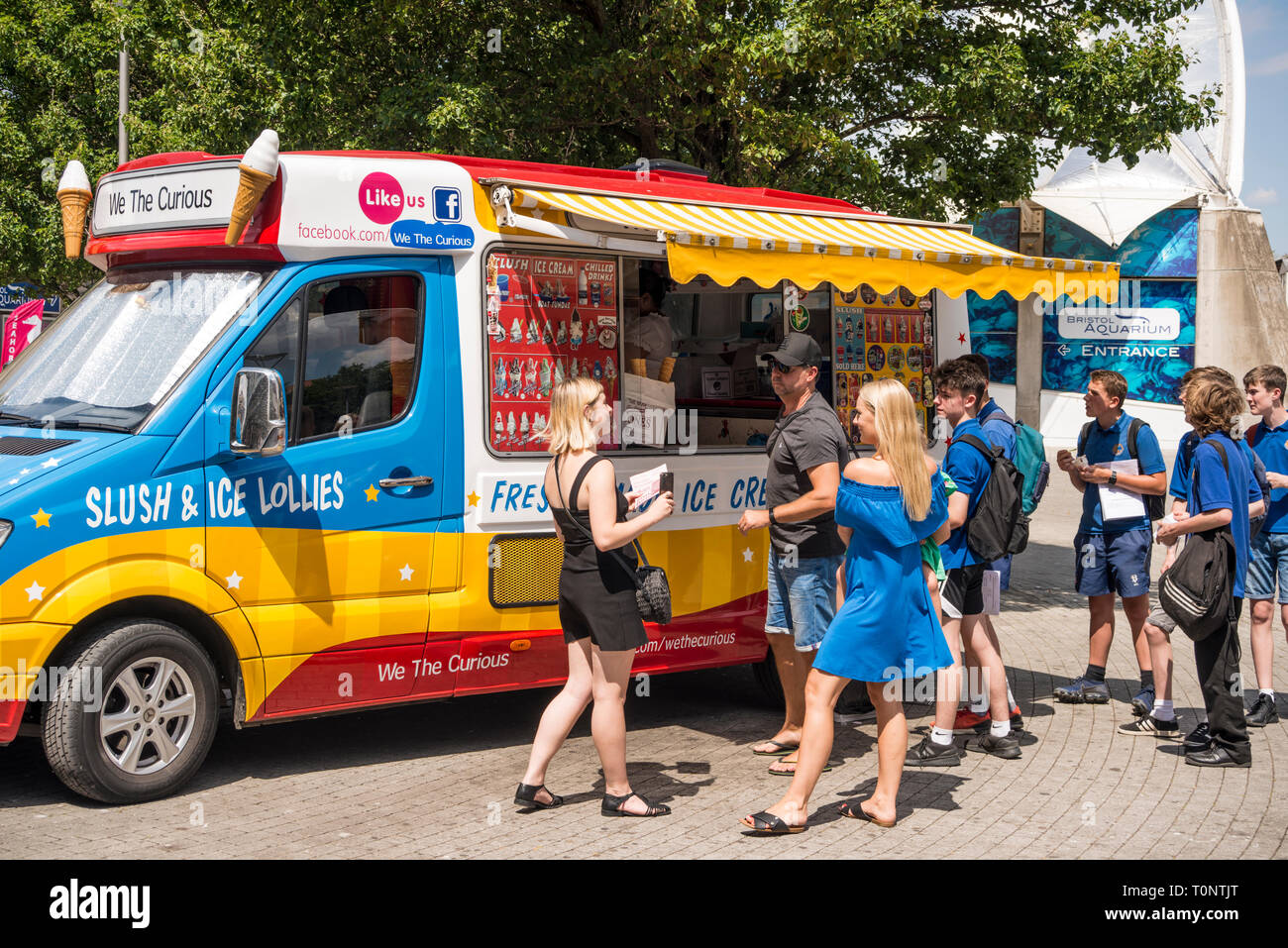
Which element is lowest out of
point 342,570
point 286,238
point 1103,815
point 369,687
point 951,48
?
point 1103,815

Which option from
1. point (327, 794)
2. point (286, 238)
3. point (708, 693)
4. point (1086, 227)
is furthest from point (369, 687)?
point (1086, 227)

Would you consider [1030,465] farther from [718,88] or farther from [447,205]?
[718,88]

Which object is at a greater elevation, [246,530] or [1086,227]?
[1086,227]

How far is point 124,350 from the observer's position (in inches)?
230

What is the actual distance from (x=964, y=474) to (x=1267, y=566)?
234 centimetres

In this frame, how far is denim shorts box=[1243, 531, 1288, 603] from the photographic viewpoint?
24.8 feet

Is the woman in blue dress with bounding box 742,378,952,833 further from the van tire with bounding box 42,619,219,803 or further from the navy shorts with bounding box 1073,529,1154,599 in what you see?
the navy shorts with bounding box 1073,529,1154,599

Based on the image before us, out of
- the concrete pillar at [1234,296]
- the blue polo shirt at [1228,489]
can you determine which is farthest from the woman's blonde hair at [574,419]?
the concrete pillar at [1234,296]

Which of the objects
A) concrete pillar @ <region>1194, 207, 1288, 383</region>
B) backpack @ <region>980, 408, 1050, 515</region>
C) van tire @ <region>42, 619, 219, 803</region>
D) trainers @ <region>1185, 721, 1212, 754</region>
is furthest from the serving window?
concrete pillar @ <region>1194, 207, 1288, 383</region>

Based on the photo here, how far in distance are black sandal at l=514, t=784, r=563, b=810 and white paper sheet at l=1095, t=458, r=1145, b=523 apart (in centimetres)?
373

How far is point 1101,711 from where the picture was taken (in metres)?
7.64

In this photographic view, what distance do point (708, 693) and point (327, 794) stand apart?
2967 mm

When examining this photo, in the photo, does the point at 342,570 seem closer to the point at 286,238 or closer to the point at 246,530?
the point at 246,530

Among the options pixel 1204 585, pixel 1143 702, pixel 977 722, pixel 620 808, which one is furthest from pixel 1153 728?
pixel 620 808
